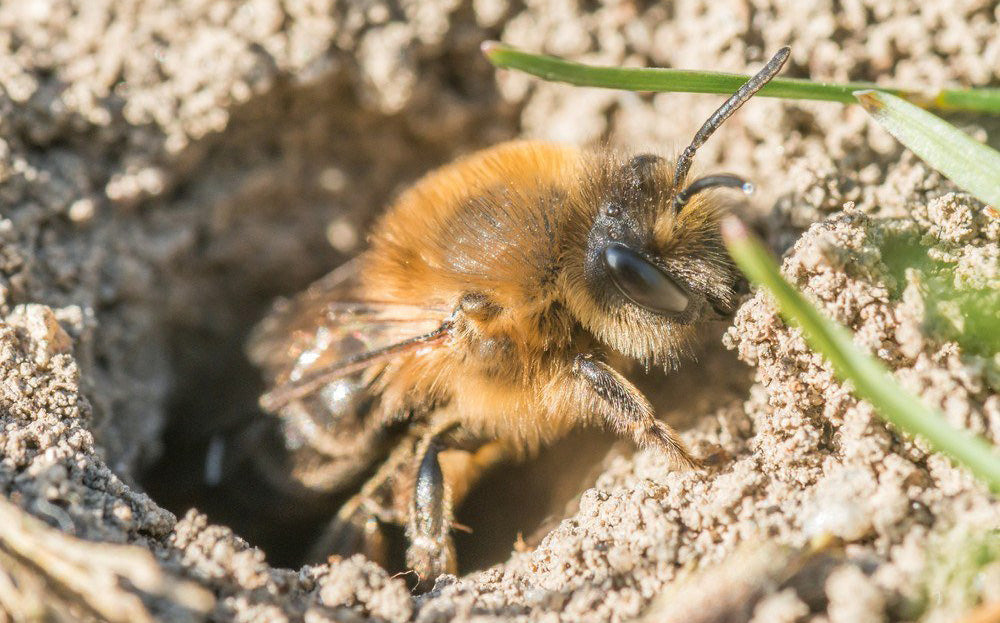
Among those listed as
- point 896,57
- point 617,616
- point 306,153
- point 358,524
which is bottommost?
point 617,616

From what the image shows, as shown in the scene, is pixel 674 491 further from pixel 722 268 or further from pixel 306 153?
pixel 306 153

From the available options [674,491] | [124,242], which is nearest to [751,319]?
[674,491]

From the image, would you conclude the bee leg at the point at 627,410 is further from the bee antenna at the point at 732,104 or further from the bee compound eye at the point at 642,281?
the bee antenna at the point at 732,104

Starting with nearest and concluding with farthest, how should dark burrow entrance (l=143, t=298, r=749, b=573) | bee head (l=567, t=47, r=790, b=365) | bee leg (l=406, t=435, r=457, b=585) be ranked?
bee head (l=567, t=47, r=790, b=365) → bee leg (l=406, t=435, r=457, b=585) → dark burrow entrance (l=143, t=298, r=749, b=573)

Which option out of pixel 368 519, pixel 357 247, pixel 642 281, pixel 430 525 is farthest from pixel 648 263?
pixel 357 247

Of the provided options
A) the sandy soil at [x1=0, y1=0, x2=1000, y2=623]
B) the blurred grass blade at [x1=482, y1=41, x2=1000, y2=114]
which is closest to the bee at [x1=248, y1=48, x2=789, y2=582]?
the blurred grass blade at [x1=482, y1=41, x2=1000, y2=114]

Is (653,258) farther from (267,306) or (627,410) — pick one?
(267,306)

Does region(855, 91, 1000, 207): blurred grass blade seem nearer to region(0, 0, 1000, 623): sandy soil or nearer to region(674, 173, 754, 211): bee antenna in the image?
region(0, 0, 1000, 623): sandy soil
